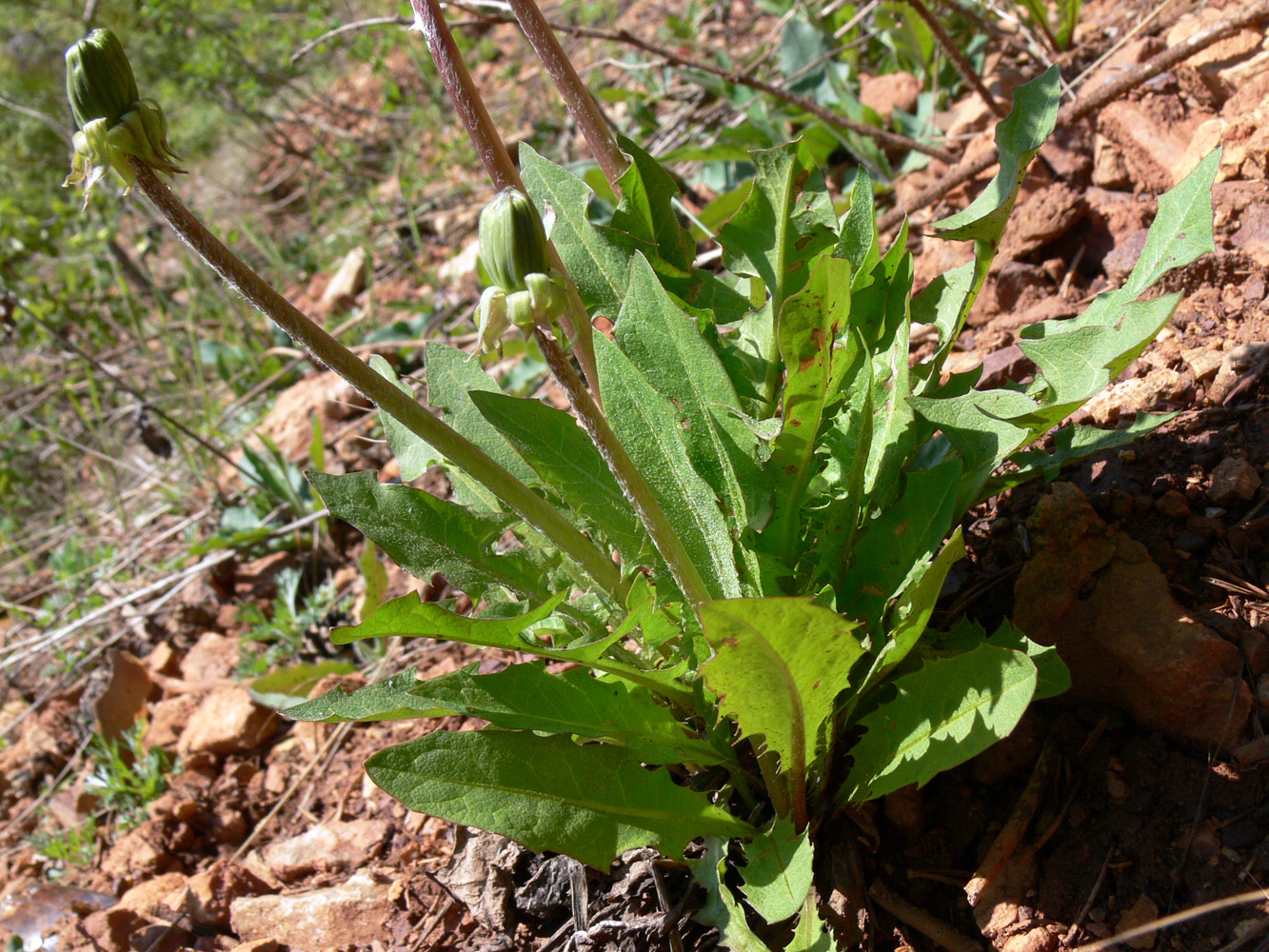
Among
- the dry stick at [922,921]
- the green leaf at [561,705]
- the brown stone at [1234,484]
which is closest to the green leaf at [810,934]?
the dry stick at [922,921]

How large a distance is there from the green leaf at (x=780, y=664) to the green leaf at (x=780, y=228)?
0.85 metres

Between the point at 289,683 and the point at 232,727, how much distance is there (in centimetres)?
26

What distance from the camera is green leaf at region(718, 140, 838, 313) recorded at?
6.34ft

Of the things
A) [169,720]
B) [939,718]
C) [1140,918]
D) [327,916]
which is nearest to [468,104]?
[939,718]

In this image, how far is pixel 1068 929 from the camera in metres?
1.48

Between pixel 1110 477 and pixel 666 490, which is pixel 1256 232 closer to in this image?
pixel 1110 477

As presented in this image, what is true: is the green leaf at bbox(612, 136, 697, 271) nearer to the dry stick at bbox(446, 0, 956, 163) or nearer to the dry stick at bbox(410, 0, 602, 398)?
the dry stick at bbox(410, 0, 602, 398)

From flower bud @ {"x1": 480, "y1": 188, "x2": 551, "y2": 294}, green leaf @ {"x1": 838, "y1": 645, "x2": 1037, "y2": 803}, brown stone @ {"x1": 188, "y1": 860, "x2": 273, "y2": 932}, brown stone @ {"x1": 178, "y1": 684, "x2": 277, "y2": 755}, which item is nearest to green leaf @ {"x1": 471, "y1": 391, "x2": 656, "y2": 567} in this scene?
flower bud @ {"x1": 480, "y1": 188, "x2": 551, "y2": 294}

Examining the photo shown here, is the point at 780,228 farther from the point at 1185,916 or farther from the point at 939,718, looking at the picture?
the point at 1185,916

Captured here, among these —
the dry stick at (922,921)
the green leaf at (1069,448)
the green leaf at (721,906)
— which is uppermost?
the green leaf at (1069,448)

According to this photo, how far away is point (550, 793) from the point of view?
1538 millimetres

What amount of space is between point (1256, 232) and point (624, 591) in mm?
1663

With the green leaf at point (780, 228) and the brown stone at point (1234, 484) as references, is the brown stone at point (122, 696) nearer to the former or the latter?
the green leaf at point (780, 228)

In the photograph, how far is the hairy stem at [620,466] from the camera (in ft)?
4.35
